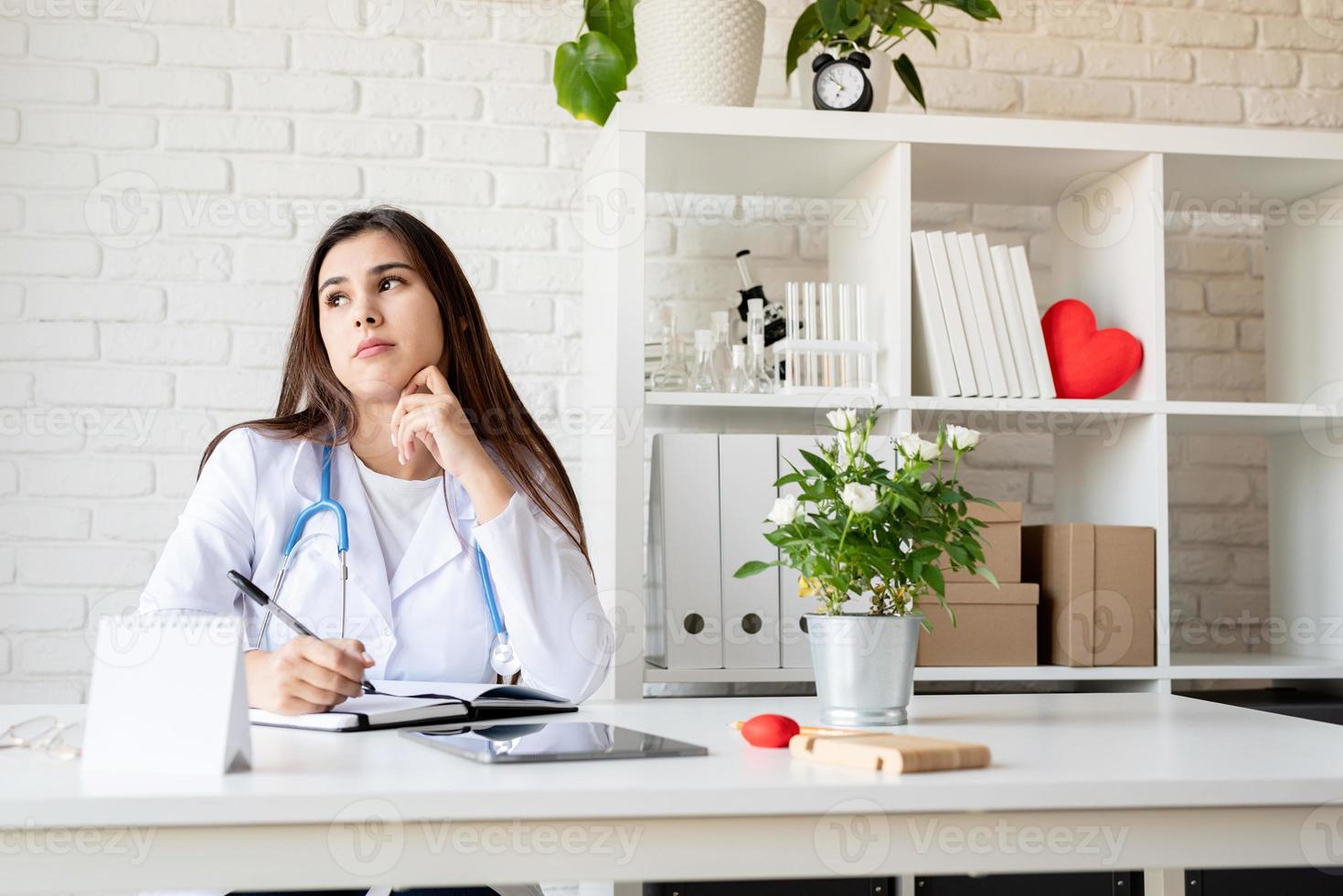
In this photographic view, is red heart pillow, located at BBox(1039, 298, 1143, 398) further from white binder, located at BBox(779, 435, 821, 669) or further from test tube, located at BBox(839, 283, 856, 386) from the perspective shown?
white binder, located at BBox(779, 435, 821, 669)

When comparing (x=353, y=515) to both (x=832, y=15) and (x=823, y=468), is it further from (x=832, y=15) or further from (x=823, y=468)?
(x=832, y=15)

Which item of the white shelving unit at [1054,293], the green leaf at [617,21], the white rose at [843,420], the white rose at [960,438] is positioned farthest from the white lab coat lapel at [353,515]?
the green leaf at [617,21]

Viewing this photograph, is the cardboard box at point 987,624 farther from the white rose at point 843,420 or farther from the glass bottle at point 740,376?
the white rose at point 843,420

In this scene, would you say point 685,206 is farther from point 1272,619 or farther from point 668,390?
point 1272,619

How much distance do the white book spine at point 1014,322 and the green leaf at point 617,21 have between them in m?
0.69

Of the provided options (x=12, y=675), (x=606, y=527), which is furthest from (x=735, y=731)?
(x=12, y=675)

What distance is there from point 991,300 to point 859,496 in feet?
→ 3.18


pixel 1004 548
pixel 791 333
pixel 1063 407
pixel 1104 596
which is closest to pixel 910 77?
pixel 791 333

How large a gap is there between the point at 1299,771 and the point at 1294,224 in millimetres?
1618

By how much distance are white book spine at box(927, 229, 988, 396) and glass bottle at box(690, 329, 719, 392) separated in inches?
15.2

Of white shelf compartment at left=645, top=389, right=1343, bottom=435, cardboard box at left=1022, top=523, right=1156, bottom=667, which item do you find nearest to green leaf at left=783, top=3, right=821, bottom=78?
white shelf compartment at left=645, top=389, right=1343, bottom=435

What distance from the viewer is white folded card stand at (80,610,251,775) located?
2.98 feet

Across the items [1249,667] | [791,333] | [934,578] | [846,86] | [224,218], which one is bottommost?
[1249,667]

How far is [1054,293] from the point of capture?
7.82ft
